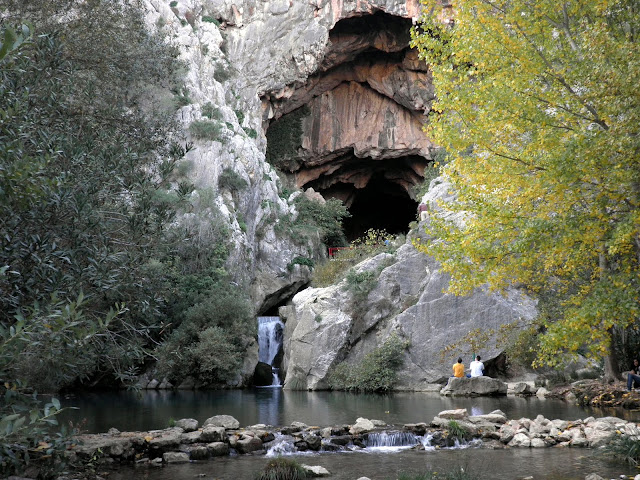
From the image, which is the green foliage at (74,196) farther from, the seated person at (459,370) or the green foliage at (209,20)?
the green foliage at (209,20)

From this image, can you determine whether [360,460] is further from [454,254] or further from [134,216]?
[134,216]

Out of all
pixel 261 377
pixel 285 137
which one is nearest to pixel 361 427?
pixel 261 377

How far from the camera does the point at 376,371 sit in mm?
26531

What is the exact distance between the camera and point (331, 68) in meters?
50.1

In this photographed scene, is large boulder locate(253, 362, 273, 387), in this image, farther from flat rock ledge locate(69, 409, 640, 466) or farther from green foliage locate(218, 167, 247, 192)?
flat rock ledge locate(69, 409, 640, 466)

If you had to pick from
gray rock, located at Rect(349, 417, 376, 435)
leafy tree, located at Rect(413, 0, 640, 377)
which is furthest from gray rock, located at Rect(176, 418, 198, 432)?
leafy tree, located at Rect(413, 0, 640, 377)

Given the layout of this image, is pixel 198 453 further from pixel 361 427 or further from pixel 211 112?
pixel 211 112

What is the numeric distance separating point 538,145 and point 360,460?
302 inches

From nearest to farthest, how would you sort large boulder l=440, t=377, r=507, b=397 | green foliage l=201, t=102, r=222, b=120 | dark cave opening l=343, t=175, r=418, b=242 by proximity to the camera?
large boulder l=440, t=377, r=507, b=397, green foliage l=201, t=102, r=222, b=120, dark cave opening l=343, t=175, r=418, b=242

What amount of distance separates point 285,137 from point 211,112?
11.0m

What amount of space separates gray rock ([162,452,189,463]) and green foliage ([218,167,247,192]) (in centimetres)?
2987

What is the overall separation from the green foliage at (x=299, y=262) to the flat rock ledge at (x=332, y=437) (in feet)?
92.8

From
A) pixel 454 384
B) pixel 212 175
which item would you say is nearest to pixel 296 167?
pixel 212 175

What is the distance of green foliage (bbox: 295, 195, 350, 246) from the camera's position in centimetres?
4773
